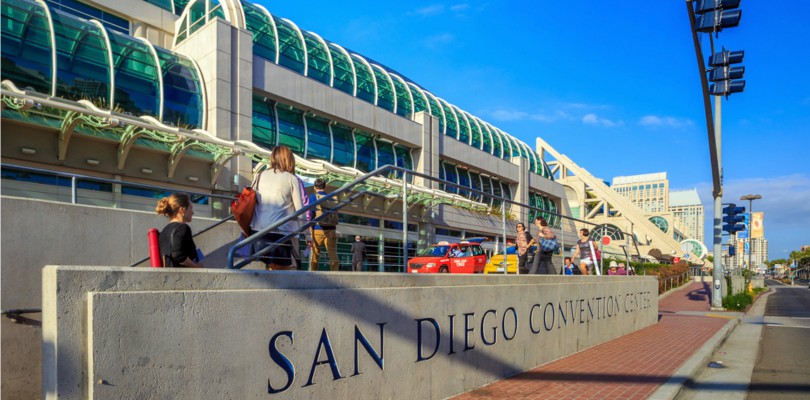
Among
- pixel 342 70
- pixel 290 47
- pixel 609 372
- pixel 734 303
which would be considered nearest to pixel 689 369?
pixel 609 372

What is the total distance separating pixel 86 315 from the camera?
9.13 feet

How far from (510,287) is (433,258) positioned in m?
2.03

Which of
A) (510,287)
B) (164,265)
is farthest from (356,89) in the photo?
(164,265)

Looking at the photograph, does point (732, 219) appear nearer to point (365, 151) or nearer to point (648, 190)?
point (365, 151)

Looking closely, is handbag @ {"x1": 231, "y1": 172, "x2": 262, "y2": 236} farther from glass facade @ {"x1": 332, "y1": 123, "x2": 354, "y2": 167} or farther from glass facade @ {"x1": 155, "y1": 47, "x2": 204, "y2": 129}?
glass facade @ {"x1": 332, "y1": 123, "x2": 354, "y2": 167}

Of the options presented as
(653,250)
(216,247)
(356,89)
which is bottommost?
(653,250)

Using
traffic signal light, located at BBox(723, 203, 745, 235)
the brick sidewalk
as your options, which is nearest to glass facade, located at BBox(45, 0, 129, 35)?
the brick sidewalk

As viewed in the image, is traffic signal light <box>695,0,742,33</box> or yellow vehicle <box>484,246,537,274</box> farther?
traffic signal light <box>695,0,742,33</box>

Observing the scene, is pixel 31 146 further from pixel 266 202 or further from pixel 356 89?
pixel 356 89

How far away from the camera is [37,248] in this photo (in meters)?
5.32

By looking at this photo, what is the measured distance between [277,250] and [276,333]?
99cm

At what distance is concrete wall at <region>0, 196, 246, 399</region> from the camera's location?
484 cm

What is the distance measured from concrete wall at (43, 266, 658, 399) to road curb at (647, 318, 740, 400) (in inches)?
69.9

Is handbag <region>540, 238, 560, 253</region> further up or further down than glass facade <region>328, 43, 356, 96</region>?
further down
